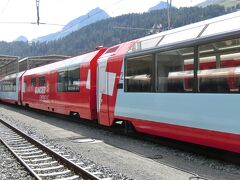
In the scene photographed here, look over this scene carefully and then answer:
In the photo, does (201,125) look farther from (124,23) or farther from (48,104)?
(124,23)

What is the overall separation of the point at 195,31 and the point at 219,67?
4.34 ft

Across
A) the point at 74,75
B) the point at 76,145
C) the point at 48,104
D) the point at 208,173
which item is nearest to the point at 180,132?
the point at 208,173

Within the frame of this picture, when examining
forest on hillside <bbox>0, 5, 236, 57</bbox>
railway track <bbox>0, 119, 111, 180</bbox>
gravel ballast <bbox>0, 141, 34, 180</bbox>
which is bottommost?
gravel ballast <bbox>0, 141, 34, 180</bbox>

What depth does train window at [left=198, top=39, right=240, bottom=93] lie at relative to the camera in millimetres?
8094

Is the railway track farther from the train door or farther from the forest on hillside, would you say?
the forest on hillside

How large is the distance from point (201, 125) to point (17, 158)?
4288mm

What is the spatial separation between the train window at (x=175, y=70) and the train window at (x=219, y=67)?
15.9 inches

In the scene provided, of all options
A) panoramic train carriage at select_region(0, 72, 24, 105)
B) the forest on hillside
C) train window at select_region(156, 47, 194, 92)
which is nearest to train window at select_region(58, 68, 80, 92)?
train window at select_region(156, 47, 194, 92)

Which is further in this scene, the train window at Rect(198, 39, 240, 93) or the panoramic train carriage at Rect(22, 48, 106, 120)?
the panoramic train carriage at Rect(22, 48, 106, 120)

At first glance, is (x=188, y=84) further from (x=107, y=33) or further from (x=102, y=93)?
(x=107, y=33)

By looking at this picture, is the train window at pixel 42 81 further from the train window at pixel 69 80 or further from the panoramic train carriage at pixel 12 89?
the panoramic train carriage at pixel 12 89

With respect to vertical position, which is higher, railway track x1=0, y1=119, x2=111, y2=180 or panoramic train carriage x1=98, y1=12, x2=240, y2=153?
panoramic train carriage x1=98, y1=12, x2=240, y2=153

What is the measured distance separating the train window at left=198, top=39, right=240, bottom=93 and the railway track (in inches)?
110

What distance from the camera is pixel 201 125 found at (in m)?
8.96
